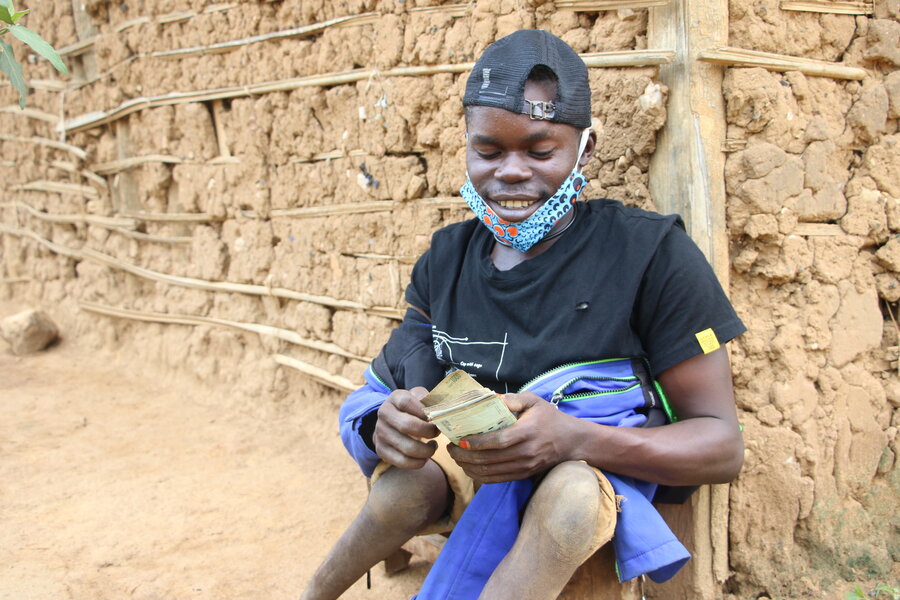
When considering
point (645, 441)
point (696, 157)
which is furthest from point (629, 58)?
point (645, 441)

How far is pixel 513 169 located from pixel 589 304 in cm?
39

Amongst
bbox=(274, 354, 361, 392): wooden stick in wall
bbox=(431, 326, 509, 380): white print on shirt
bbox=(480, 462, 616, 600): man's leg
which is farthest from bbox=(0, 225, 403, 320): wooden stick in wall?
bbox=(480, 462, 616, 600): man's leg

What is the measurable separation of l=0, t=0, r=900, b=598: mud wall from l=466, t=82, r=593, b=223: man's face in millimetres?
466

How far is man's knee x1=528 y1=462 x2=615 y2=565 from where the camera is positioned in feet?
5.06

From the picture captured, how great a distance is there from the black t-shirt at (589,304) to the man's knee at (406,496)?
0.99 ft

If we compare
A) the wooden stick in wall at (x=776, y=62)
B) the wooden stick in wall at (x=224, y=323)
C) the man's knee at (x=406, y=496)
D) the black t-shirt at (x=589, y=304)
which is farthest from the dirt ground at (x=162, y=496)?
the wooden stick in wall at (x=776, y=62)

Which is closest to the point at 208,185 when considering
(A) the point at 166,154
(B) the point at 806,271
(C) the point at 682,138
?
(A) the point at 166,154

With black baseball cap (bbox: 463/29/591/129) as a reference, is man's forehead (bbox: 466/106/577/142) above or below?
below

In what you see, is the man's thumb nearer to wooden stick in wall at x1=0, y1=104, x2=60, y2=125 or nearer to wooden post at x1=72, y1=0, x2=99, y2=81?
wooden post at x1=72, y1=0, x2=99, y2=81

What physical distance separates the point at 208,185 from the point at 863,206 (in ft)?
10.7

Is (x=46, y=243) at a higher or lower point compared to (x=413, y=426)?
higher

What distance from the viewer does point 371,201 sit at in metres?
3.33

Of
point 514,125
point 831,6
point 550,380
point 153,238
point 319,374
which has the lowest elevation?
point 319,374

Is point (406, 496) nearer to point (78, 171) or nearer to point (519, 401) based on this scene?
point (519, 401)
